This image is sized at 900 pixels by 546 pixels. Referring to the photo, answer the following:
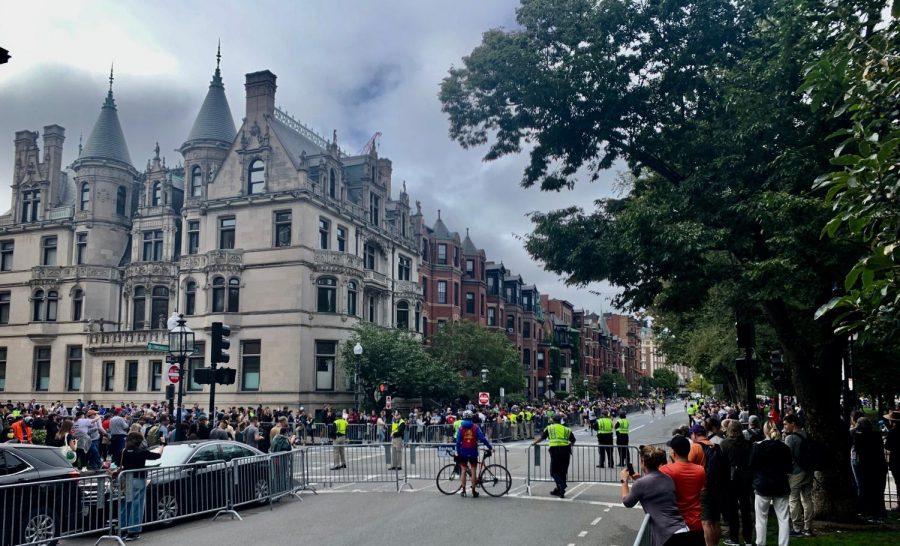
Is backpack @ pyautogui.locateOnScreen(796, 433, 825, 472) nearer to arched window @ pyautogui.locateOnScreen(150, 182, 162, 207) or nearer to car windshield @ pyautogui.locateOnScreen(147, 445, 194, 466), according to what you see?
car windshield @ pyautogui.locateOnScreen(147, 445, 194, 466)

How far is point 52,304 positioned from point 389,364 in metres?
24.7

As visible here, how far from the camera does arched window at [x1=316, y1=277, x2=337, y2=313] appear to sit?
1725 inches

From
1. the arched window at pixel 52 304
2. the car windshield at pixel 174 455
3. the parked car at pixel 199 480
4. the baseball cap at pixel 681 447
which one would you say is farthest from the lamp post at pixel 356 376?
the baseball cap at pixel 681 447

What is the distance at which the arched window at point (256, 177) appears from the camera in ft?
145

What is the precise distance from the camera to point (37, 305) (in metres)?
49.9

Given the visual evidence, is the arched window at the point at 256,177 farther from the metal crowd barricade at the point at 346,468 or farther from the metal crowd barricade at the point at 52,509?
the metal crowd barricade at the point at 52,509

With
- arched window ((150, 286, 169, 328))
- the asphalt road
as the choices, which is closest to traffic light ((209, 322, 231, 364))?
the asphalt road

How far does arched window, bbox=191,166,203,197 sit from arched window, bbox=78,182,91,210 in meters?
8.05

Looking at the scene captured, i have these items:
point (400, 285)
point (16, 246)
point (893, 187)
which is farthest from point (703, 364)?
point (16, 246)

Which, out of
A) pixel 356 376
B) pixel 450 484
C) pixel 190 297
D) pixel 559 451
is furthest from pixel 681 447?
pixel 190 297

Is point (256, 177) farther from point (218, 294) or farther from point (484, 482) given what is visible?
point (484, 482)

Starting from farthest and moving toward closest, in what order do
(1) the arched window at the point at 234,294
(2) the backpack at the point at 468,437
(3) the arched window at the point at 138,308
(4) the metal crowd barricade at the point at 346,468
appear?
(3) the arched window at the point at 138,308 → (1) the arched window at the point at 234,294 → (4) the metal crowd barricade at the point at 346,468 → (2) the backpack at the point at 468,437

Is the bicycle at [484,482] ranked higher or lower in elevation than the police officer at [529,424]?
higher

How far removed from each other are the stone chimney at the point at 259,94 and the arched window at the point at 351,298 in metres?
11.5
